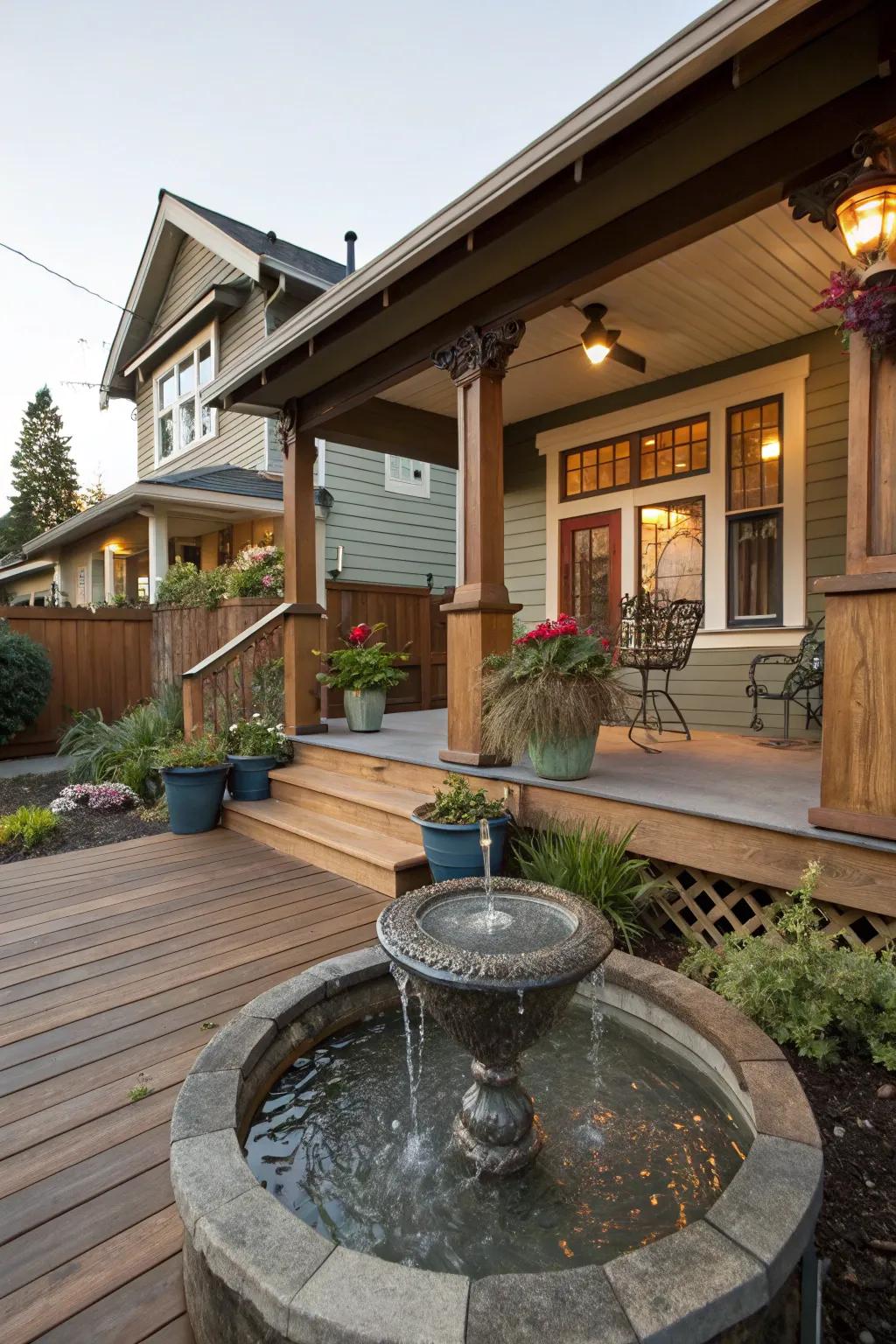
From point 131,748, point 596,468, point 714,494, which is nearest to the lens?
point 714,494

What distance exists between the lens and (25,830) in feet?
14.5

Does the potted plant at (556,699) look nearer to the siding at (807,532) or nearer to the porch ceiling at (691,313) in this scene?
the porch ceiling at (691,313)

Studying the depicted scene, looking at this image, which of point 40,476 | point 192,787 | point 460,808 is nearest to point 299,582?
point 192,787

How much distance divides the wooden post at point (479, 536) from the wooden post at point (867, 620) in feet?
5.73

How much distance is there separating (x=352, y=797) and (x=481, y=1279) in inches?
119

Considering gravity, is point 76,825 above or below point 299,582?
below


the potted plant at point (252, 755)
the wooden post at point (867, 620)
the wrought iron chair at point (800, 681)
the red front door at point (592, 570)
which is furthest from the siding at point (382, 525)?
the wooden post at point (867, 620)

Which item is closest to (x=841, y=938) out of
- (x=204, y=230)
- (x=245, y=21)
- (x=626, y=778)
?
(x=626, y=778)

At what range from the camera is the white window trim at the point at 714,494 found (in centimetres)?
475

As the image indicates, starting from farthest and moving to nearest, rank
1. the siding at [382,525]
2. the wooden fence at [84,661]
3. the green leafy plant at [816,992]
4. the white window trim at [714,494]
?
Answer: the siding at [382,525], the wooden fence at [84,661], the white window trim at [714,494], the green leafy plant at [816,992]

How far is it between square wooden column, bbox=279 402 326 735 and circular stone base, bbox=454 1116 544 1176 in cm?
388

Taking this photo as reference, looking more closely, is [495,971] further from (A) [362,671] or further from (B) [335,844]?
(A) [362,671]

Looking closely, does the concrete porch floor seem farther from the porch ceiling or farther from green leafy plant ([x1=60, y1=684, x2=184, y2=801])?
the porch ceiling

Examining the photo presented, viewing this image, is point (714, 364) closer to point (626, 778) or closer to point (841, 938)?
point (626, 778)
